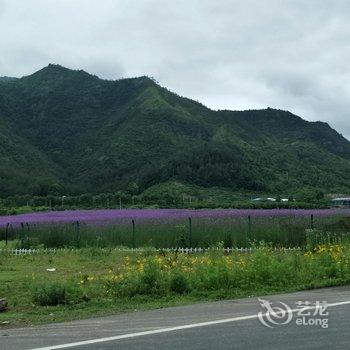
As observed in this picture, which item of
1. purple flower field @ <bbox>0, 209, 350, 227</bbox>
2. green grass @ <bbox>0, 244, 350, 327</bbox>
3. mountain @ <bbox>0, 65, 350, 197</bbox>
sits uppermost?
mountain @ <bbox>0, 65, 350, 197</bbox>

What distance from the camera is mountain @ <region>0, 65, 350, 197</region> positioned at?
102m

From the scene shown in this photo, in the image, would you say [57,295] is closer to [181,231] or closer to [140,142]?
[181,231]

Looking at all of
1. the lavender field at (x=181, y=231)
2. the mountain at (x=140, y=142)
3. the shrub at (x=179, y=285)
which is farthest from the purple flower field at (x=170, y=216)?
the mountain at (x=140, y=142)

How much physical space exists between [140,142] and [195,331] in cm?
11083

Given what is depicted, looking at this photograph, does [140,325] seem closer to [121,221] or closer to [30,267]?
[30,267]

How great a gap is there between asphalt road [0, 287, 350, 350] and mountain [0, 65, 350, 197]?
288ft

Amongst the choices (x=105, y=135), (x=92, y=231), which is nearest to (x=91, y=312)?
(x=92, y=231)

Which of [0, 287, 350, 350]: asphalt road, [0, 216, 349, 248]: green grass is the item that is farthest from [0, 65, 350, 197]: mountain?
[0, 287, 350, 350]: asphalt road

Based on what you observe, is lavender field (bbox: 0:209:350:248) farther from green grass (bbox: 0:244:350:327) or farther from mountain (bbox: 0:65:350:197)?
mountain (bbox: 0:65:350:197)

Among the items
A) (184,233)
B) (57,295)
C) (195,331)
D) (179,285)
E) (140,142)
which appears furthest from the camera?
(140,142)

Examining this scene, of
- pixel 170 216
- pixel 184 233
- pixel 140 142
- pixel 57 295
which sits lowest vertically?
pixel 57 295

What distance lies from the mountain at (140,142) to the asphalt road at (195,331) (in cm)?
8779

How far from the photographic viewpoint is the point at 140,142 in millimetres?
117500

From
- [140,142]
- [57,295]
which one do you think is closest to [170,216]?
[57,295]
